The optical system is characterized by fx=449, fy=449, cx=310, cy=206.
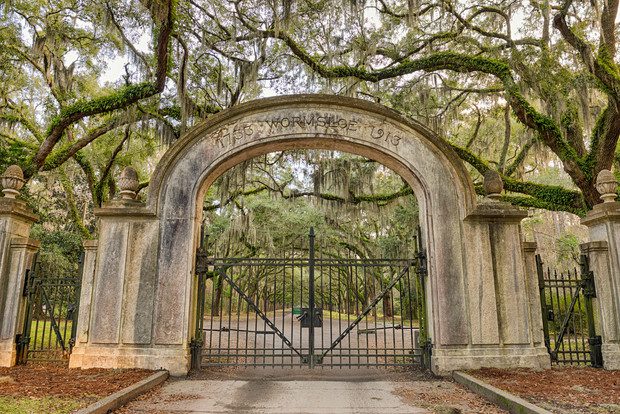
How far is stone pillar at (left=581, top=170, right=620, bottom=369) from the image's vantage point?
6969mm

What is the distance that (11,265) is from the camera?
7.36 metres

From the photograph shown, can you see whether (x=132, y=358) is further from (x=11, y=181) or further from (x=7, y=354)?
(x=11, y=181)

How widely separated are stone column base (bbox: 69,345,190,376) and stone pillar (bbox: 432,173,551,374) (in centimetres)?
394

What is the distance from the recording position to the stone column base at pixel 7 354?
7.02m

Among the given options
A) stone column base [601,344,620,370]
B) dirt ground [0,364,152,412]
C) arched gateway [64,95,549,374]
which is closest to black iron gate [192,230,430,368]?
arched gateway [64,95,549,374]

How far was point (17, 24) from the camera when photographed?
11695 millimetres

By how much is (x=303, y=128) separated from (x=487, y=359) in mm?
4715

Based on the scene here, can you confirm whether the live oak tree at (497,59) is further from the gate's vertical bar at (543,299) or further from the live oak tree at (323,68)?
the gate's vertical bar at (543,299)

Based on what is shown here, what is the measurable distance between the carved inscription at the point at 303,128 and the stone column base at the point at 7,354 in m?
4.59

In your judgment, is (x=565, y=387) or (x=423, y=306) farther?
(x=423, y=306)

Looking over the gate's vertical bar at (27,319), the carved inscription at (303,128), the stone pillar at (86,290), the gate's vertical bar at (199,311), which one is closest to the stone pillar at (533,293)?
the carved inscription at (303,128)

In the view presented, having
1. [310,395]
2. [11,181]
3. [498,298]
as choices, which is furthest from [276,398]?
[11,181]

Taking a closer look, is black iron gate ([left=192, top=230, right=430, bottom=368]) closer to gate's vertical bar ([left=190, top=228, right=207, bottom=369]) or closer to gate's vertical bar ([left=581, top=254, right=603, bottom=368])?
gate's vertical bar ([left=190, top=228, right=207, bottom=369])

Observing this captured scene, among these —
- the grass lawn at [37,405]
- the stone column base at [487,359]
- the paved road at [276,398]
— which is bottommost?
the paved road at [276,398]
